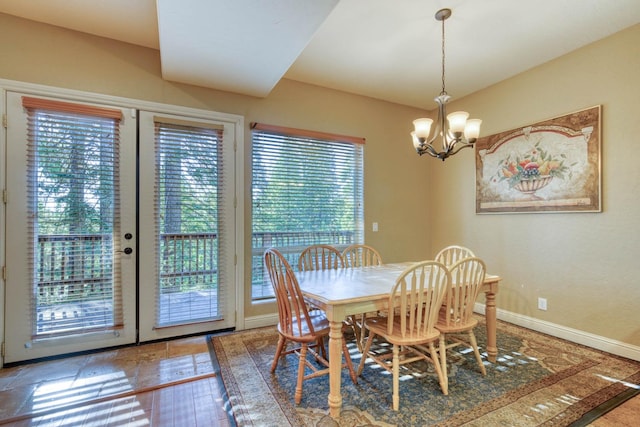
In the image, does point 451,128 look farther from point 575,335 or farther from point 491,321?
point 575,335

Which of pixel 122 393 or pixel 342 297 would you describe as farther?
pixel 122 393

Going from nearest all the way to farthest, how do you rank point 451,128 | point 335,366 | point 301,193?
point 335,366 → point 451,128 → point 301,193

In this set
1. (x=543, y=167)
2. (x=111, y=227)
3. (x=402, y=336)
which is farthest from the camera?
(x=543, y=167)

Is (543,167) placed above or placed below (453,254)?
above

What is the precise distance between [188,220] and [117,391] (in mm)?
1448

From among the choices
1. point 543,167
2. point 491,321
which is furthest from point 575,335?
point 543,167

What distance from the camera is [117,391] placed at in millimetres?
2000

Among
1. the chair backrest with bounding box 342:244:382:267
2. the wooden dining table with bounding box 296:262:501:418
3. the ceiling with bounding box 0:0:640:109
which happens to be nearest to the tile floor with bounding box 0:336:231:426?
the wooden dining table with bounding box 296:262:501:418

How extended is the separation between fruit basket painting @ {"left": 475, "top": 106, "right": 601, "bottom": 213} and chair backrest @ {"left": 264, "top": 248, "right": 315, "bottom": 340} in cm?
272

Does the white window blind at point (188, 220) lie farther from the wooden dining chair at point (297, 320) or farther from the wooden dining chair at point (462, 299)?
the wooden dining chair at point (462, 299)

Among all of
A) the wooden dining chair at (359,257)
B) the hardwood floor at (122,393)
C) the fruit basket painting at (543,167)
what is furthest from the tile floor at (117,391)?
the fruit basket painting at (543,167)

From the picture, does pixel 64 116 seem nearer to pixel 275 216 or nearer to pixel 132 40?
pixel 132 40

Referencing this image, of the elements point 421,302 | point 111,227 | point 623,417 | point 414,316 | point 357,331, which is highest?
point 111,227

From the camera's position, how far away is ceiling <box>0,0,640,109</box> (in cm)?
195
